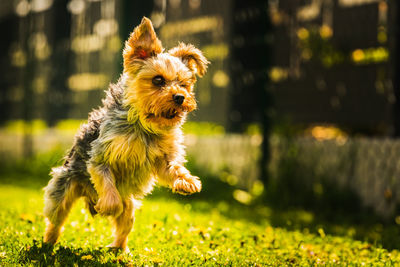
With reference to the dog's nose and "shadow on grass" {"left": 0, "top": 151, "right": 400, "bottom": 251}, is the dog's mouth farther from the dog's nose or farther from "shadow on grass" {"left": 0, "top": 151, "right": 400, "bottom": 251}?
"shadow on grass" {"left": 0, "top": 151, "right": 400, "bottom": 251}

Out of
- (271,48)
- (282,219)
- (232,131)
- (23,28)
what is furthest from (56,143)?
(282,219)

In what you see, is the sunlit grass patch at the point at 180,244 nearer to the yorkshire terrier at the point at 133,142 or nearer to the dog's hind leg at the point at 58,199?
the dog's hind leg at the point at 58,199

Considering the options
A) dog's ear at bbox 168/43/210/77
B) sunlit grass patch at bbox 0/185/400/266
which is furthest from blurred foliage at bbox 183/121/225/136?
dog's ear at bbox 168/43/210/77

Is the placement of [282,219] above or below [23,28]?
below

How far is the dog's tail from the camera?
407 cm

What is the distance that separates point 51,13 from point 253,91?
257 inches

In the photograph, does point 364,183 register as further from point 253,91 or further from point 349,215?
point 253,91

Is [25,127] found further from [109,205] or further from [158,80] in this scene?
[109,205]

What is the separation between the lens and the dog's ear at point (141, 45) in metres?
3.77

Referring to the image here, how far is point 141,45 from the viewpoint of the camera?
3.81m

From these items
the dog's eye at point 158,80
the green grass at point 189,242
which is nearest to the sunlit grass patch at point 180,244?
the green grass at point 189,242

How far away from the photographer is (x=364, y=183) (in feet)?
22.2

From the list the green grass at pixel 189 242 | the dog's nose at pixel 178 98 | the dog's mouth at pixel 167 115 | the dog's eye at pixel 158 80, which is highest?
the dog's eye at pixel 158 80

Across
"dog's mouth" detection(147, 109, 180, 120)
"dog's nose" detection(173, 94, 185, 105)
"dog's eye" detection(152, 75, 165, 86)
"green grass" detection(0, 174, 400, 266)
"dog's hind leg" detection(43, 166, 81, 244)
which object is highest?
"dog's eye" detection(152, 75, 165, 86)
